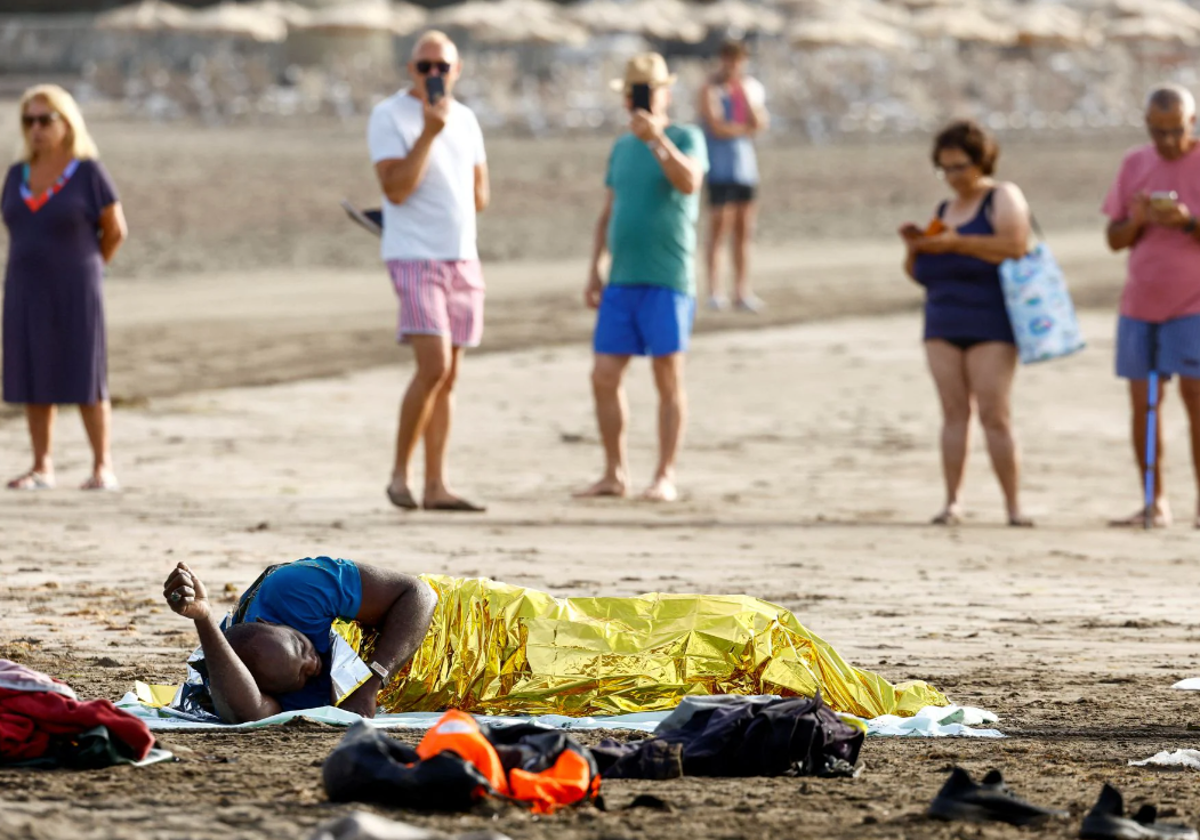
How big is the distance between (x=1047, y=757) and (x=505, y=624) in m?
1.44

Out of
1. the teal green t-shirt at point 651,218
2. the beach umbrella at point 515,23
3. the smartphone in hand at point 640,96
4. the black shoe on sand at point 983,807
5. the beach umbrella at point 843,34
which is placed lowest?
the black shoe on sand at point 983,807

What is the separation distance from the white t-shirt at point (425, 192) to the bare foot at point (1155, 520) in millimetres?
3137

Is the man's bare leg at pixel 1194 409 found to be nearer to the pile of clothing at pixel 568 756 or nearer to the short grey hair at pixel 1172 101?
the short grey hair at pixel 1172 101

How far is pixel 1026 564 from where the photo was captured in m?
8.20

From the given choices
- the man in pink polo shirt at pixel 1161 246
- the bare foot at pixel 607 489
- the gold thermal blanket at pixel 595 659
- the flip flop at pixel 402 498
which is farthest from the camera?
the bare foot at pixel 607 489

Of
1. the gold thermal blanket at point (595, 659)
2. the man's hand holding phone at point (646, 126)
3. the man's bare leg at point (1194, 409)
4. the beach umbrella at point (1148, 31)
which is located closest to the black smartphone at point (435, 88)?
the man's hand holding phone at point (646, 126)

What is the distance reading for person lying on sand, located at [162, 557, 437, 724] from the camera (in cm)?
508

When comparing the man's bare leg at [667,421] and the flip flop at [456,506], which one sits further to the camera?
the man's bare leg at [667,421]

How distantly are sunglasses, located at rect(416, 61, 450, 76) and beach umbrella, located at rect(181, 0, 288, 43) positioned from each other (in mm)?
38268

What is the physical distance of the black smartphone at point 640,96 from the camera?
29.7 ft

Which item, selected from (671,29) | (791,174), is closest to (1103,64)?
(671,29)

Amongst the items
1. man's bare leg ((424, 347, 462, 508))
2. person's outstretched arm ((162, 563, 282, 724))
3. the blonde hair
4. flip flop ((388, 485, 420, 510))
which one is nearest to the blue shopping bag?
man's bare leg ((424, 347, 462, 508))

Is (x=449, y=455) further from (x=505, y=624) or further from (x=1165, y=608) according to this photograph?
(x=505, y=624)

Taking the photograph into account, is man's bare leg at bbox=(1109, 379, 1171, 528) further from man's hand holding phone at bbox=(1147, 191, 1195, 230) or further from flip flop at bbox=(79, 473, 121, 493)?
flip flop at bbox=(79, 473, 121, 493)
